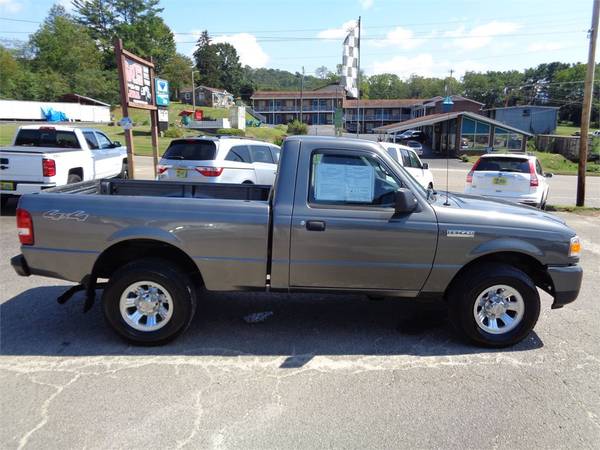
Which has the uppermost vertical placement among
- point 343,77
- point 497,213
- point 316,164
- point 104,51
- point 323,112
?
point 104,51

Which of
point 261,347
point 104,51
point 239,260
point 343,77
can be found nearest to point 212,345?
point 261,347

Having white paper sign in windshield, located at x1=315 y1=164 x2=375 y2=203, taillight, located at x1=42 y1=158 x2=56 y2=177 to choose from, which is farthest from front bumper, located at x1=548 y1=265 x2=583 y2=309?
taillight, located at x1=42 y1=158 x2=56 y2=177

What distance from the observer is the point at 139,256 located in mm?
4082

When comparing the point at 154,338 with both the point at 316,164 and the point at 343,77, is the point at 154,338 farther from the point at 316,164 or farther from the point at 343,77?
the point at 343,77

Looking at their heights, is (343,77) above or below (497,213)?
above

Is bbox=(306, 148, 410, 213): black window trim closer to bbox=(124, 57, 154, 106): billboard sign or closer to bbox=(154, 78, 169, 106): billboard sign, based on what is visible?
bbox=(124, 57, 154, 106): billboard sign

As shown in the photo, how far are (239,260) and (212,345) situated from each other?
0.81 meters

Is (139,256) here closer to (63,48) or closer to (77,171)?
(77,171)

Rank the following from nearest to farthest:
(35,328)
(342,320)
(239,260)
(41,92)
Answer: (239,260), (35,328), (342,320), (41,92)

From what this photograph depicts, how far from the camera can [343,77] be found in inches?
794

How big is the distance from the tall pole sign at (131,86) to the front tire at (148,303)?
25.4ft

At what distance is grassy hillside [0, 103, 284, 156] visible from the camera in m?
33.2

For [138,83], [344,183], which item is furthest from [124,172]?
[344,183]

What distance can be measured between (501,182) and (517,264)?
22.6 feet
